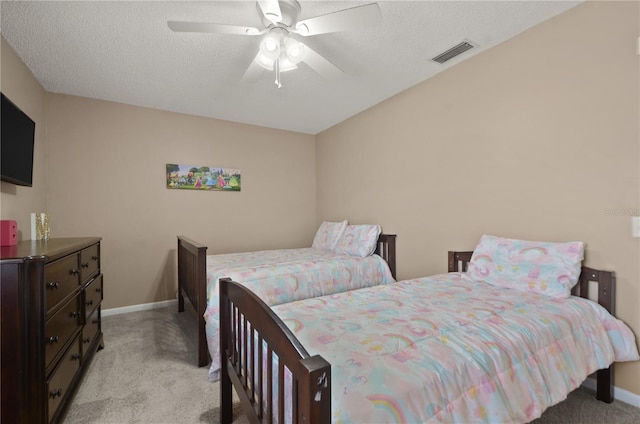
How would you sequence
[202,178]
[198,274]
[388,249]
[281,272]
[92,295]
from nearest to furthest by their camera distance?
[92,295]
[198,274]
[281,272]
[388,249]
[202,178]

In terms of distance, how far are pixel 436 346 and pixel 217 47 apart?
7.97 feet

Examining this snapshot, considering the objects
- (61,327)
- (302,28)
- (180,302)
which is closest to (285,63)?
(302,28)

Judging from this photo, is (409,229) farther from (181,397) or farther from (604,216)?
(181,397)

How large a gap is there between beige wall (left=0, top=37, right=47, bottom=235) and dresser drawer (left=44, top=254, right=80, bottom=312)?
0.85 m

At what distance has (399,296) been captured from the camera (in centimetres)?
172

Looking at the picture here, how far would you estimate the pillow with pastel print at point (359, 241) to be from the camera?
315cm

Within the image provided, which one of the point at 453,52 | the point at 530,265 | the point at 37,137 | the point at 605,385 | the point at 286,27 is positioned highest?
the point at 453,52

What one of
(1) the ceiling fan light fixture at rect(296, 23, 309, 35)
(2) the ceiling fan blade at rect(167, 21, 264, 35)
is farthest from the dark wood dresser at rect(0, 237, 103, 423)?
(1) the ceiling fan light fixture at rect(296, 23, 309, 35)

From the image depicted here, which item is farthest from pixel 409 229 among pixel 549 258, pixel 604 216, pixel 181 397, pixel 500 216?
pixel 181 397

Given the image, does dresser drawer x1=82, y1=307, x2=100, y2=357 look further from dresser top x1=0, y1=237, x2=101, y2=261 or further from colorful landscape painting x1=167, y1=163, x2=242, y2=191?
colorful landscape painting x1=167, y1=163, x2=242, y2=191

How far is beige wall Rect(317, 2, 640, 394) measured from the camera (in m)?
1.68

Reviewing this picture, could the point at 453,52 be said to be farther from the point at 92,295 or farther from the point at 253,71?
the point at 92,295

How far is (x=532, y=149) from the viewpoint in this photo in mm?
2062

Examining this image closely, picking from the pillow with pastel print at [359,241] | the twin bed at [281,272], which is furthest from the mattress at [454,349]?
the pillow with pastel print at [359,241]
